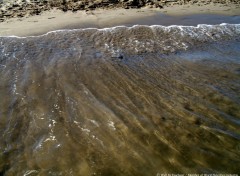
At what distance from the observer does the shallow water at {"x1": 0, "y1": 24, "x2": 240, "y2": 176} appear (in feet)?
12.2

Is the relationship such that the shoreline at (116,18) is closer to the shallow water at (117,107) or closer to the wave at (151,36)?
the wave at (151,36)

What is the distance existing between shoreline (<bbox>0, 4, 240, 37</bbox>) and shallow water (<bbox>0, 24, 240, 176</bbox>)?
4.93 feet

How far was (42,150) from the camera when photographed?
3.92 metres

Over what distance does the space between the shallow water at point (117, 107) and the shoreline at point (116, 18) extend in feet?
4.93

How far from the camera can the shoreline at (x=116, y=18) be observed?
9738mm

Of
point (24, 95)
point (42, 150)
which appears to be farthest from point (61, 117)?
point (24, 95)

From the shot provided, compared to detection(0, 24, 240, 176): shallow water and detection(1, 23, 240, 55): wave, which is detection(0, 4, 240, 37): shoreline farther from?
detection(0, 24, 240, 176): shallow water

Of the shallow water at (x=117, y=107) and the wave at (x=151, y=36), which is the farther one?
the wave at (x=151, y=36)

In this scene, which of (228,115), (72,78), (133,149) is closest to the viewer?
(133,149)

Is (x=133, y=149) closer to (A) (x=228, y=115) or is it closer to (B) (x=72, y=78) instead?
(A) (x=228, y=115)

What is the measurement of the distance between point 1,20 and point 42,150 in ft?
26.9

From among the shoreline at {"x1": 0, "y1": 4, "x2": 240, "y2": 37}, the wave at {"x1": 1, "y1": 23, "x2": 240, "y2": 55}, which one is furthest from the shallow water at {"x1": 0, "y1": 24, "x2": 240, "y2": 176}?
the shoreline at {"x1": 0, "y1": 4, "x2": 240, "y2": 37}

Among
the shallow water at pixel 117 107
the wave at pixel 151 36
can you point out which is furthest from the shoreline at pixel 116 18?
the shallow water at pixel 117 107

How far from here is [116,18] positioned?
10719 mm
